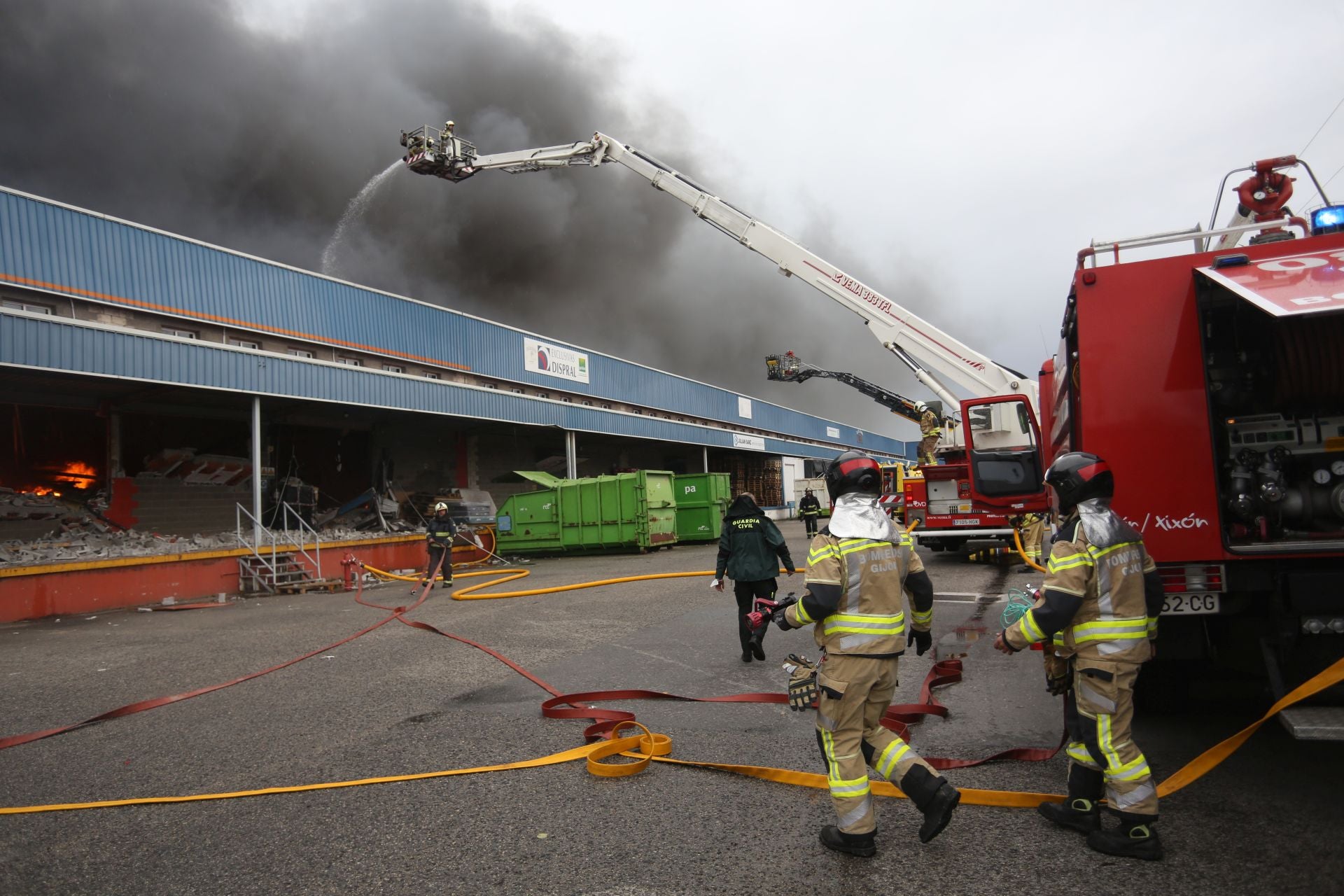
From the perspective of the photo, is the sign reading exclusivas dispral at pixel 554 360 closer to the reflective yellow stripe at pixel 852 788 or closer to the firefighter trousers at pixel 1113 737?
the reflective yellow stripe at pixel 852 788

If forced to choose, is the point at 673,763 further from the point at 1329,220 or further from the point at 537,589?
the point at 537,589

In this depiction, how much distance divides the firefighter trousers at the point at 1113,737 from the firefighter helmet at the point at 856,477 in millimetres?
1076

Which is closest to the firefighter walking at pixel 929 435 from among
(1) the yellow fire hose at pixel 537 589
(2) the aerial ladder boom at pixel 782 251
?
(2) the aerial ladder boom at pixel 782 251

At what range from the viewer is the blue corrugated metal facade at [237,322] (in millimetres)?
13305

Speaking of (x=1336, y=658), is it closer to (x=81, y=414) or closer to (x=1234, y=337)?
(x=1234, y=337)

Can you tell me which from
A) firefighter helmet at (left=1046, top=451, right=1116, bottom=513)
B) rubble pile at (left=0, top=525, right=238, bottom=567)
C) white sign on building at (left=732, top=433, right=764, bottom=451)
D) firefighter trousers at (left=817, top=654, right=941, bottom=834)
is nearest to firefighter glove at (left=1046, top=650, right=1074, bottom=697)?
firefighter helmet at (left=1046, top=451, right=1116, bottom=513)

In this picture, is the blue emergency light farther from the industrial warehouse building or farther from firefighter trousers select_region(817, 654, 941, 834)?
the industrial warehouse building

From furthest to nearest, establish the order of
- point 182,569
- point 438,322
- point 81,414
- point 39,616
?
point 438,322
point 81,414
point 182,569
point 39,616

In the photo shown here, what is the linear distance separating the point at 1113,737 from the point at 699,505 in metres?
18.0

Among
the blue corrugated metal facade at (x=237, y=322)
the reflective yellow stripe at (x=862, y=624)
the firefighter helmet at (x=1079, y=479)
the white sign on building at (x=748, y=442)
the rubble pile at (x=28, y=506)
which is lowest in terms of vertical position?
the reflective yellow stripe at (x=862, y=624)

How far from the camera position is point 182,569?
13.6m

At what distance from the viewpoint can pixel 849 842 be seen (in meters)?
3.02

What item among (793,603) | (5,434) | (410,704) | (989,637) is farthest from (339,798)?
(5,434)

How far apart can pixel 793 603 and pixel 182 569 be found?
45.4ft
